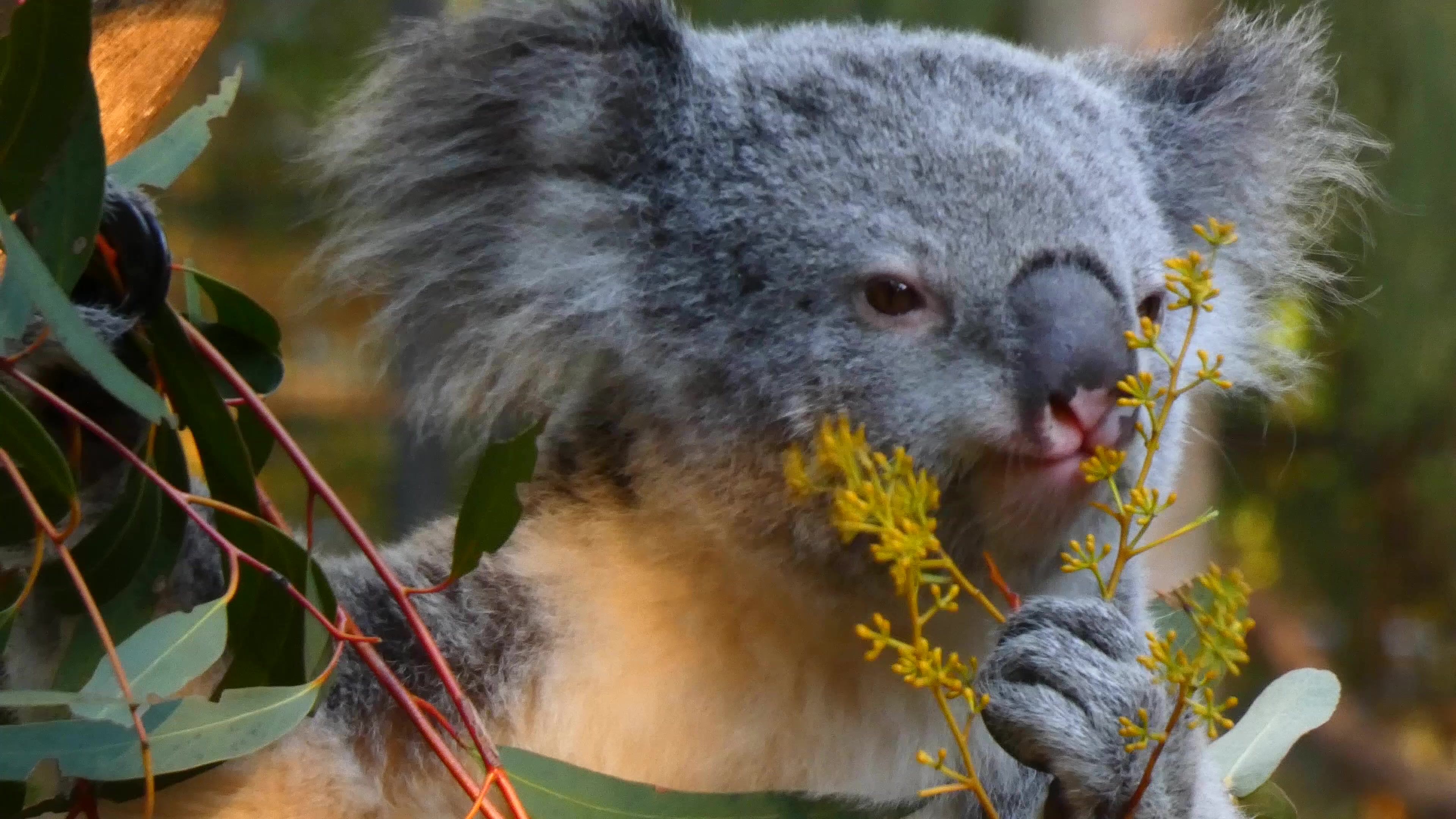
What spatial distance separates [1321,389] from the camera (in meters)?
4.39

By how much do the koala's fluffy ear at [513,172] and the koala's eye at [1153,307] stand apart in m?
0.59

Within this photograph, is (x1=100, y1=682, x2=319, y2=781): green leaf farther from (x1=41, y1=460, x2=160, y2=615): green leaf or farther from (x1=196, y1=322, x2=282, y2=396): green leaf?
(x1=196, y1=322, x2=282, y2=396): green leaf

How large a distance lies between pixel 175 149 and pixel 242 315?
0.18m

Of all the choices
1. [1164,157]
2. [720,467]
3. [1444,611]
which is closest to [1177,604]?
[1164,157]

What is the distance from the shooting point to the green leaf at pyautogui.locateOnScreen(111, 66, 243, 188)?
134cm

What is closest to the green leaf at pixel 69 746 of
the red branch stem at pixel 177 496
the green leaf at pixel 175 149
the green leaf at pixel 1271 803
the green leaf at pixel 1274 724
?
the red branch stem at pixel 177 496

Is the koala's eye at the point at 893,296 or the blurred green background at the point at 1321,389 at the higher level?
the koala's eye at the point at 893,296

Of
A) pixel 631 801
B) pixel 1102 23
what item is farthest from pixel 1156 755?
pixel 1102 23

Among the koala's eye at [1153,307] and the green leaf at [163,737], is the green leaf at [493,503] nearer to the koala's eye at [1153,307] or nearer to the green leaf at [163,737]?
the green leaf at [163,737]

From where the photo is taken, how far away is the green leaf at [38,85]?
1.09 meters

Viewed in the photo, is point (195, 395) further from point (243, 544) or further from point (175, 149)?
point (175, 149)

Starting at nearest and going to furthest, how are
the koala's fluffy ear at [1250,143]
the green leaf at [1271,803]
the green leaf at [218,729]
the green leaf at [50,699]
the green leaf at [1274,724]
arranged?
1. the green leaf at [50,699]
2. the green leaf at [218,729]
3. the green leaf at [1274,724]
4. the koala's fluffy ear at [1250,143]
5. the green leaf at [1271,803]

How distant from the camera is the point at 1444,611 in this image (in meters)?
4.98

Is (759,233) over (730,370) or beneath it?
over
